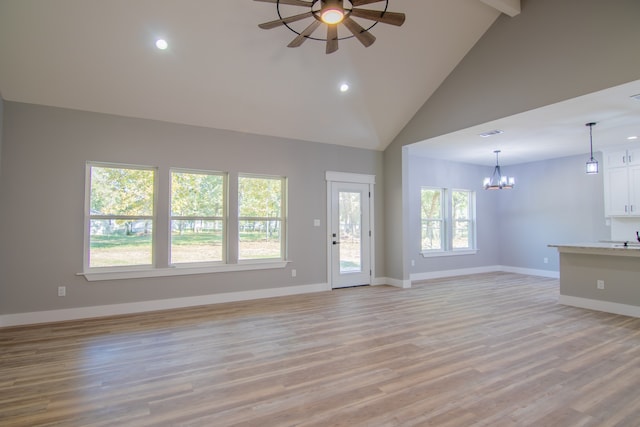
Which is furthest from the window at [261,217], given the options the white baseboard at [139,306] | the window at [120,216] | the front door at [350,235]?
the window at [120,216]

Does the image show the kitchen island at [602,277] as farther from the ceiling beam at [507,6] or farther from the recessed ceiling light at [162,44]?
the recessed ceiling light at [162,44]

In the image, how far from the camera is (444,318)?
14.4 feet

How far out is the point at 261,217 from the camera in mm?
5770

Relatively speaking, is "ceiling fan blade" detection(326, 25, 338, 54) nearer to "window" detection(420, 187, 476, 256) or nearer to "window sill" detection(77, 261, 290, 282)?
"window sill" detection(77, 261, 290, 282)

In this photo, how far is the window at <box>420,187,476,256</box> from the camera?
7711 mm

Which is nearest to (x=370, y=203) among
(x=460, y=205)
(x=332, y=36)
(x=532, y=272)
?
(x=460, y=205)

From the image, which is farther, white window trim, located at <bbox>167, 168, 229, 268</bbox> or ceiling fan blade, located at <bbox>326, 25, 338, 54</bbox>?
white window trim, located at <bbox>167, 168, 229, 268</bbox>

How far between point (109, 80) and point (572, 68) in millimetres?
5736

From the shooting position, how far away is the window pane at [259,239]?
5.62 m

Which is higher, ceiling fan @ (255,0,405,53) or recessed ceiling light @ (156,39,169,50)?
recessed ceiling light @ (156,39,169,50)

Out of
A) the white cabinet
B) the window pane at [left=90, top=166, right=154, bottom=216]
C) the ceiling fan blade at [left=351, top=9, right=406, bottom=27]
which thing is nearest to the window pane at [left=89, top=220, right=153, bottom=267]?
the window pane at [left=90, top=166, right=154, bottom=216]

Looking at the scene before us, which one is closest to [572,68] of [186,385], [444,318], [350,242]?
[444,318]

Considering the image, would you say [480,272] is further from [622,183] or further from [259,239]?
[259,239]

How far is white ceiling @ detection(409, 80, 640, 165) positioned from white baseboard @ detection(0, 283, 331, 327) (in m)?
3.84
